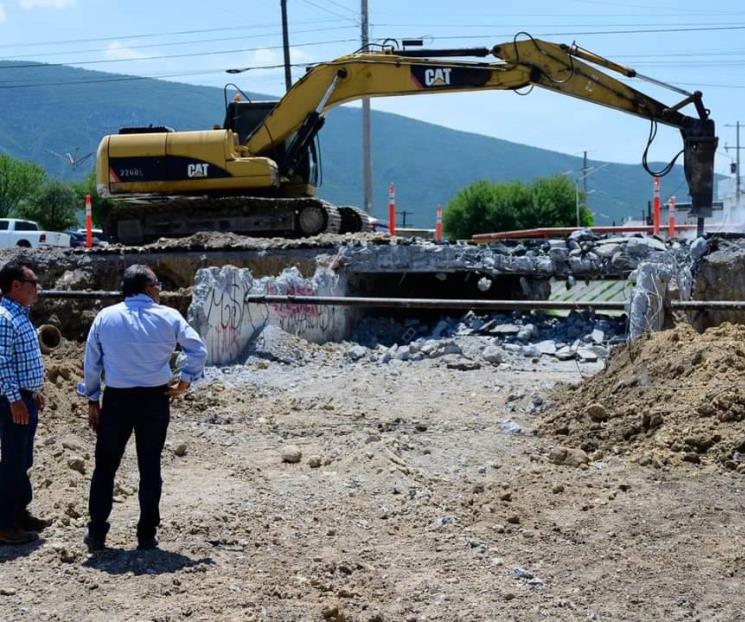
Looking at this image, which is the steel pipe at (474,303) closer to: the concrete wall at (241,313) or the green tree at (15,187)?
the concrete wall at (241,313)

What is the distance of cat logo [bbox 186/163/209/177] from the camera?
18312mm

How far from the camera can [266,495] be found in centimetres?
709

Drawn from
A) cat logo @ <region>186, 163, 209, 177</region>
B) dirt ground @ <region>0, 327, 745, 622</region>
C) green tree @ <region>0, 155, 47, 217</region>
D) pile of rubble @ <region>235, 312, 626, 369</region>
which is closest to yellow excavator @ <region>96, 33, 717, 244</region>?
cat logo @ <region>186, 163, 209, 177</region>

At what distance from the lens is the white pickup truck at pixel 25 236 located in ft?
126

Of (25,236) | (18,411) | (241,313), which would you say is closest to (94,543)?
(18,411)

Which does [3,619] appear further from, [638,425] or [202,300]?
[202,300]

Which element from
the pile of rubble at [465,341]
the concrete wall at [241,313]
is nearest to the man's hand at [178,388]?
the concrete wall at [241,313]

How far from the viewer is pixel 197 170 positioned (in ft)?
60.1

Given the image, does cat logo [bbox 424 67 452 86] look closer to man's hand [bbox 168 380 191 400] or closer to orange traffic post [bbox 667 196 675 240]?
orange traffic post [bbox 667 196 675 240]

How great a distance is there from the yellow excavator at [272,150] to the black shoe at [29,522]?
490 inches

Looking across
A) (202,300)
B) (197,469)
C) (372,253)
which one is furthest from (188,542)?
(372,253)

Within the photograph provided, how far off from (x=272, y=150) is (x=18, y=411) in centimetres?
1344

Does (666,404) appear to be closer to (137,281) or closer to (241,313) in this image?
(137,281)

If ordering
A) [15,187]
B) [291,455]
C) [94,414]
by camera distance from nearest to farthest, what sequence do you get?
[94,414] < [291,455] < [15,187]
